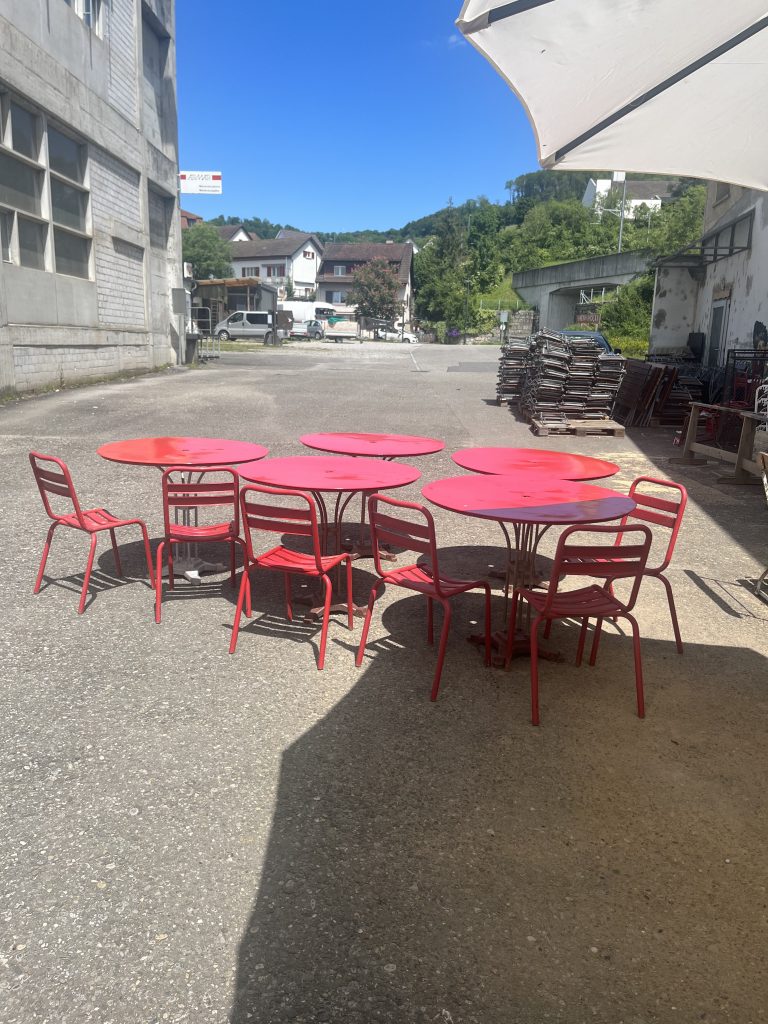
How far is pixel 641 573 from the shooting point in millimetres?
3666

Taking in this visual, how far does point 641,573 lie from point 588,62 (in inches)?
91.6

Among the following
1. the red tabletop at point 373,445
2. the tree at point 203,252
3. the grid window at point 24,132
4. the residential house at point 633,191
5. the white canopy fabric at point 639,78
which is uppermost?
the residential house at point 633,191

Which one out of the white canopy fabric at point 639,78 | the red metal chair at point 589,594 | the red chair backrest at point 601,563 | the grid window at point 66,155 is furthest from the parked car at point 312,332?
the red chair backrest at point 601,563

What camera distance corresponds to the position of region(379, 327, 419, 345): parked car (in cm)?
6469

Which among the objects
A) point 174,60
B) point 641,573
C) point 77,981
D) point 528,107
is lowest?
point 77,981

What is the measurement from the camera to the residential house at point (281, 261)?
81188 millimetres

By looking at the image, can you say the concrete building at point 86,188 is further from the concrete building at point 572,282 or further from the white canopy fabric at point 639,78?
the concrete building at point 572,282

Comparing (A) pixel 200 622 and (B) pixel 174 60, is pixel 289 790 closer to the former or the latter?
(A) pixel 200 622

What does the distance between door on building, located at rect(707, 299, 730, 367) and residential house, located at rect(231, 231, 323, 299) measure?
66.2 metres

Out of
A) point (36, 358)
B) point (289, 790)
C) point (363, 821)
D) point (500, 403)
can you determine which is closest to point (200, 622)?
point (289, 790)

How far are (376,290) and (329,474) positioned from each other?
226ft

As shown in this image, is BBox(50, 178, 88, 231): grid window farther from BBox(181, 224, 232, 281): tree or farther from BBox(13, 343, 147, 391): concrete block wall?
BBox(181, 224, 232, 281): tree

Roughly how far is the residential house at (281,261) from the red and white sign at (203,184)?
28493mm

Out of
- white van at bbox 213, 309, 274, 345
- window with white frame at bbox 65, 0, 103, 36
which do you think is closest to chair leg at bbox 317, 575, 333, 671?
window with white frame at bbox 65, 0, 103, 36
